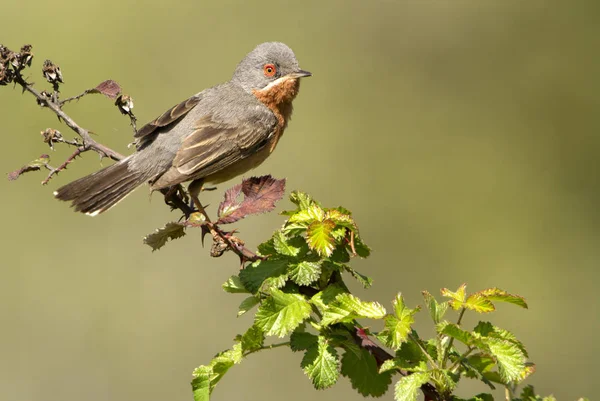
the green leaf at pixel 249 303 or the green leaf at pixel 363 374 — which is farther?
the green leaf at pixel 249 303

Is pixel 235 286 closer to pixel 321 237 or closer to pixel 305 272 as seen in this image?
pixel 305 272

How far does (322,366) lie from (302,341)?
0.38 feet

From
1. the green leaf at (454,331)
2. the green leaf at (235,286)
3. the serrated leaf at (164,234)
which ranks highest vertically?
the serrated leaf at (164,234)

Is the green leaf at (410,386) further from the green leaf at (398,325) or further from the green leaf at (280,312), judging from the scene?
the green leaf at (280,312)

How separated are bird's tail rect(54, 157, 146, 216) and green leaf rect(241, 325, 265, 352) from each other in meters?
2.11

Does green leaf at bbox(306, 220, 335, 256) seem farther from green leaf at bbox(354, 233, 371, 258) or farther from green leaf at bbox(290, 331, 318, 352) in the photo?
green leaf at bbox(290, 331, 318, 352)

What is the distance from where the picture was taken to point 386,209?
9.85 metres

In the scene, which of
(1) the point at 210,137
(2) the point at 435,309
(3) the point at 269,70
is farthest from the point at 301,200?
(3) the point at 269,70

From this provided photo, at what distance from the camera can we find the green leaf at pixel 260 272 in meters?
2.58

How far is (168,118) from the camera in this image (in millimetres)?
5020

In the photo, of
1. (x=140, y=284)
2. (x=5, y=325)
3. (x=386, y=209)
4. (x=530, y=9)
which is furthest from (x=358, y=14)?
(x=5, y=325)

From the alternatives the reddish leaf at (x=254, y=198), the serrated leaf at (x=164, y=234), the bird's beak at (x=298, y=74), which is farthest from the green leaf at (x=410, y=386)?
the bird's beak at (x=298, y=74)

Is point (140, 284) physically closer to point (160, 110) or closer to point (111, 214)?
point (111, 214)

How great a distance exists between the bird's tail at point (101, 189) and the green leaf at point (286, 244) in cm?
203
